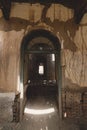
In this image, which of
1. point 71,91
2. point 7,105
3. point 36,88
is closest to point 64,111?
point 71,91

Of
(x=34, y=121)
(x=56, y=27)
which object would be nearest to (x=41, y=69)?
(x=56, y=27)

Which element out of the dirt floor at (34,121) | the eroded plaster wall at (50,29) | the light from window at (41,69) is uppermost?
the eroded plaster wall at (50,29)

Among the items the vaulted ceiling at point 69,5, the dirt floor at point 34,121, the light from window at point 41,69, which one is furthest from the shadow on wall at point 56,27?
the light from window at point 41,69

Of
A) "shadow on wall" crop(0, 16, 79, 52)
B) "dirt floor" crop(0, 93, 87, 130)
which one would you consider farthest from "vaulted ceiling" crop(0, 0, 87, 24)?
"dirt floor" crop(0, 93, 87, 130)

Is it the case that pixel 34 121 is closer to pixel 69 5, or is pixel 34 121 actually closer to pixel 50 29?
pixel 50 29

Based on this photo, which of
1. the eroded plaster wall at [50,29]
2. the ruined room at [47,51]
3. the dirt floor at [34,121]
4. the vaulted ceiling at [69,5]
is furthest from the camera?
the eroded plaster wall at [50,29]

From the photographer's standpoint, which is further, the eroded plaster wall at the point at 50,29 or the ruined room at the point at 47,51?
the eroded plaster wall at the point at 50,29

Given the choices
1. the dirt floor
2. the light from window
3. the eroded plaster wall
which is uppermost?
the eroded plaster wall

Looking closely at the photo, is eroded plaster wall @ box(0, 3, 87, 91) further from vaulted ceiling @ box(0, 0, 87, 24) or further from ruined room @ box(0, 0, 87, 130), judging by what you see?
vaulted ceiling @ box(0, 0, 87, 24)

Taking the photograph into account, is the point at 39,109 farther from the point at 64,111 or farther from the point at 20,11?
the point at 20,11

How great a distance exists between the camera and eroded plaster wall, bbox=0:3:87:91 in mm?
6148

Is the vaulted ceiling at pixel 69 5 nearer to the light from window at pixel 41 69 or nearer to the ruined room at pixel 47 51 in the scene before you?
the ruined room at pixel 47 51

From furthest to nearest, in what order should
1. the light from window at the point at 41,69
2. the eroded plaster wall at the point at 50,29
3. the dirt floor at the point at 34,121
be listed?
the light from window at the point at 41,69 < the eroded plaster wall at the point at 50,29 < the dirt floor at the point at 34,121

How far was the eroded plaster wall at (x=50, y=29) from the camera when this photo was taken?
242 inches
